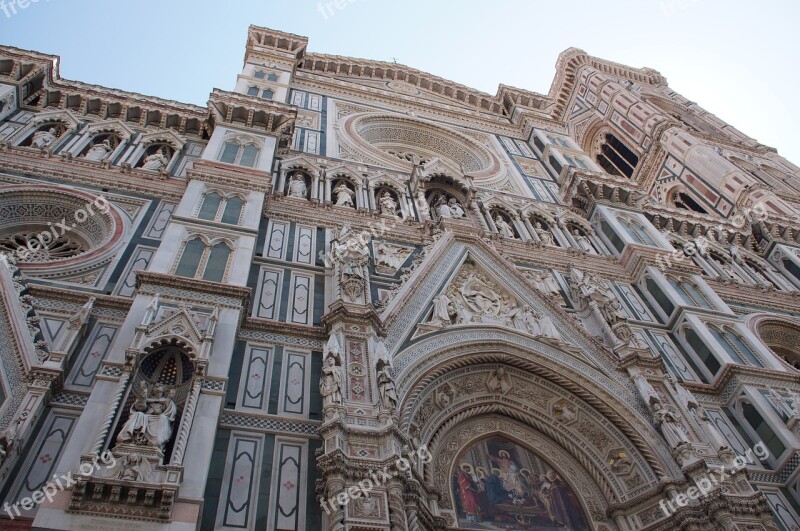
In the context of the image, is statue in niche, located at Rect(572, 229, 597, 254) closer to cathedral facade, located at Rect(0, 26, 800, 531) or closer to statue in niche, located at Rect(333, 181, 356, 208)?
cathedral facade, located at Rect(0, 26, 800, 531)

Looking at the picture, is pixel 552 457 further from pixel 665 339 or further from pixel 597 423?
pixel 665 339

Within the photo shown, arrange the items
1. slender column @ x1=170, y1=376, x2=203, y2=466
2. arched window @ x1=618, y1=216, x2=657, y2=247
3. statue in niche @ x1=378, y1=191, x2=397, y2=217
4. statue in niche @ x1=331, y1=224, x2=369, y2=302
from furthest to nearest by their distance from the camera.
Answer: arched window @ x1=618, y1=216, x2=657, y2=247, statue in niche @ x1=378, y1=191, x2=397, y2=217, statue in niche @ x1=331, y1=224, x2=369, y2=302, slender column @ x1=170, y1=376, x2=203, y2=466

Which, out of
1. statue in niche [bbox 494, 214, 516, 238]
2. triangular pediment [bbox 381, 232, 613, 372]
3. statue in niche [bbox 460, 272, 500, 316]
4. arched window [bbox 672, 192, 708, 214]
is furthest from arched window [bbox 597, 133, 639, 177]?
statue in niche [bbox 460, 272, 500, 316]

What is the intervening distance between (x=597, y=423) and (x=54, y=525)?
699 cm

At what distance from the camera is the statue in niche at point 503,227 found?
46.7 feet

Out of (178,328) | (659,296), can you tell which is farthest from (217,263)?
(659,296)

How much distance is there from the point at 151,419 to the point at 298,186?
7.34 meters

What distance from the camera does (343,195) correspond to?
13.6 metres

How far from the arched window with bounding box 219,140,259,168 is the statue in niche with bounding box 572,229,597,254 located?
6.93 metres

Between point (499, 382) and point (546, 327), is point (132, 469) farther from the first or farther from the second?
point (546, 327)

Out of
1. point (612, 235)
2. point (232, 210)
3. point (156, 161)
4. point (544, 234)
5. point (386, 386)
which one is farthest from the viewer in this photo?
point (612, 235)

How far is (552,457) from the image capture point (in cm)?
952

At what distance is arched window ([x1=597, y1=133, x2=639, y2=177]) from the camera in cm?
3291

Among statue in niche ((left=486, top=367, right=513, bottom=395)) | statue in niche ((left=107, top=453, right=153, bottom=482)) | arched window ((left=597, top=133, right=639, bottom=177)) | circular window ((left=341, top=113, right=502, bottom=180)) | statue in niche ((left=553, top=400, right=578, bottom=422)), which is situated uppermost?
arched window ((left=597, top=133, right=639, bottom=177))
